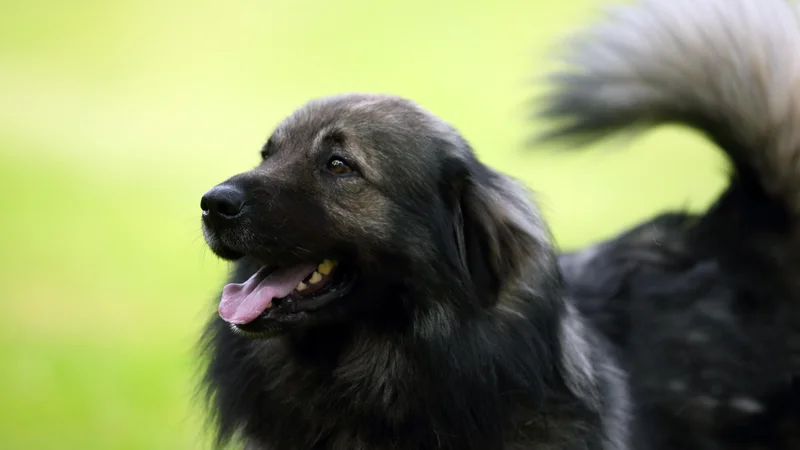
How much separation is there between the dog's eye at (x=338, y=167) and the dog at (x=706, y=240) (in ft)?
3.52

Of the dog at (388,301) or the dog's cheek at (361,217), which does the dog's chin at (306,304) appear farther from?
the dog's cheek at (361,217)

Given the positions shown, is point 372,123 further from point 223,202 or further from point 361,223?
point 223,202

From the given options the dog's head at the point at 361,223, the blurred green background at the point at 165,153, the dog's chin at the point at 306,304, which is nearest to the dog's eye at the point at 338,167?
the dog's head at the point at 361,223

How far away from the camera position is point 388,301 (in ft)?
8.70

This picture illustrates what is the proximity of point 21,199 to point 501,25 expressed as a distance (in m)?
6.45

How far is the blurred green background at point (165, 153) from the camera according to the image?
4875 mm

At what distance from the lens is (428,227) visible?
2.69 metres

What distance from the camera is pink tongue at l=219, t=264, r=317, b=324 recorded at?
100 inches

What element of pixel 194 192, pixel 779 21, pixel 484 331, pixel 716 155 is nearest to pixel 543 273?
pixel 484 331

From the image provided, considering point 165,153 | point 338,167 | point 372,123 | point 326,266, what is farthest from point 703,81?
point 165,153

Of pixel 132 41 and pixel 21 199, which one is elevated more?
pixel 132 41

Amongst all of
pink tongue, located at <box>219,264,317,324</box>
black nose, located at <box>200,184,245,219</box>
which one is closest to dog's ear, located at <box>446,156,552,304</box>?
pink tongue, located at <box>219,264,317,324</box>

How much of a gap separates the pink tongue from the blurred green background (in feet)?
1.23

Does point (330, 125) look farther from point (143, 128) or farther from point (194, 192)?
point (143, 128)
